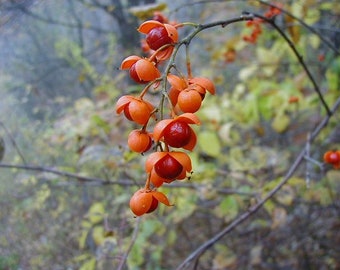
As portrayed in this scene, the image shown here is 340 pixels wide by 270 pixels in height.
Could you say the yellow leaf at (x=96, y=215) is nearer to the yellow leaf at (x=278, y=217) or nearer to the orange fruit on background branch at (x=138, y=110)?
the yellow leaf at (x=278, y=217)

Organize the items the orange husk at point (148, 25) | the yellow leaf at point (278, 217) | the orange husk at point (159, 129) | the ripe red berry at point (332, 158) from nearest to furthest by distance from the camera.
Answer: the orange husk at point (159, 129) → the orange husk at point (148, 25) → the ripe red berry at point (332, 158) → the yellow leaf at point (278, 217)

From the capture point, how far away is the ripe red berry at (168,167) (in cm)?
64

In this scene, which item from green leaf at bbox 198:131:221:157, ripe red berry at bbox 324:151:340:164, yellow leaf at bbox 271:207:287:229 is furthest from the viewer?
green leaf at bbox 198:131:221:157

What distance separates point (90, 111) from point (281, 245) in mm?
2135

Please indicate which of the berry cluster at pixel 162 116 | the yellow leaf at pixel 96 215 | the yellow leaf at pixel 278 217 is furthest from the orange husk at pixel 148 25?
the yellow leaf at pixel 278 217

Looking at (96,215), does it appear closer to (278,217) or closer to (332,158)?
(278,217)

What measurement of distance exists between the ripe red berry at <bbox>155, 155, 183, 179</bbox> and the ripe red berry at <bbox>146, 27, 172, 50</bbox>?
23 centimetres

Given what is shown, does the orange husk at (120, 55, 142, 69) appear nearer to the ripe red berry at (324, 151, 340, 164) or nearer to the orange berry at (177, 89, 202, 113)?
the orange berry at (177, 89, 202, 113)

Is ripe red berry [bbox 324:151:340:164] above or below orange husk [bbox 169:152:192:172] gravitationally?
below

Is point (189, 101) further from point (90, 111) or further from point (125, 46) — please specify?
point (125, 46)

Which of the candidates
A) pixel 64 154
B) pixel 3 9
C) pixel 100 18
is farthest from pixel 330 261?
pixel 100 18

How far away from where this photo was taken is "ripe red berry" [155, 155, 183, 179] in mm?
642

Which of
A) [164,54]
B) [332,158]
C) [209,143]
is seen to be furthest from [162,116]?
[209,143]

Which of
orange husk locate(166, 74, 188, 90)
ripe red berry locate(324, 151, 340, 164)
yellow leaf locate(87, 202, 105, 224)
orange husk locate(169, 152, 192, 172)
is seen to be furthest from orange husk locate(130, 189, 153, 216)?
yellow leaf locate(87, 202, 105, 224)
